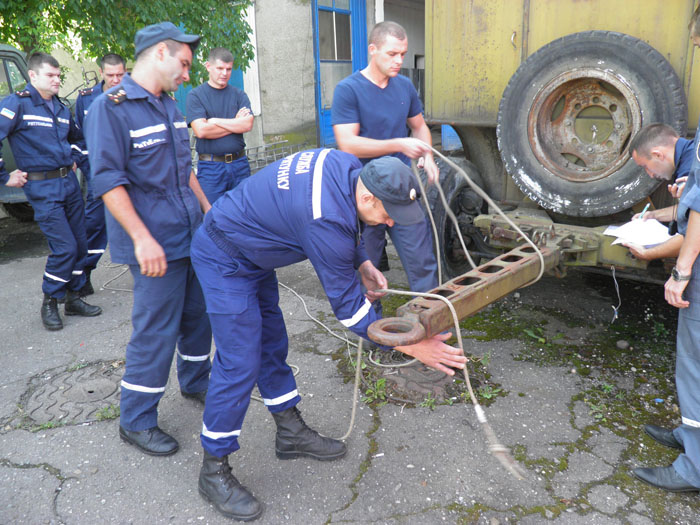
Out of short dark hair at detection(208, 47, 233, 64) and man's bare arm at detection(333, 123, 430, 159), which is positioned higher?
short dark hair at detection(208, 47, 233, 64)

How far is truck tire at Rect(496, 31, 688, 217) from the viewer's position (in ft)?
9.96

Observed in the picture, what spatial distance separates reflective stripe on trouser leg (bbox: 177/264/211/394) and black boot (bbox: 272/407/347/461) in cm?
63

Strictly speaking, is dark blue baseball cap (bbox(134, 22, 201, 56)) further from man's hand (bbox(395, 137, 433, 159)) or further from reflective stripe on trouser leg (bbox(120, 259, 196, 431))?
man's hand (bbox(395, 137, 433, 159))

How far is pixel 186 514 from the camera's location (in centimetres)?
235

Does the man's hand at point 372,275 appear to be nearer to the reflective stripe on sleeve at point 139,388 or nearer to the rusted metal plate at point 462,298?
the rusted metal plate at point 462,298

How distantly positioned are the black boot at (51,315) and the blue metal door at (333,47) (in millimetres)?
6358

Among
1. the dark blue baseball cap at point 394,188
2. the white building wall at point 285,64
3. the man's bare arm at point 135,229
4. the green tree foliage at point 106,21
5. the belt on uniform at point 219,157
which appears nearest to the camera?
the dark blue baseball cap at point 394,188

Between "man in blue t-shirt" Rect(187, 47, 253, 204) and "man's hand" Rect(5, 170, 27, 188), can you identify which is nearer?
"man's hand" Rect(5, 170, 27, 188)

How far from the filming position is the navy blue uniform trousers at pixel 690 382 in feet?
7.52

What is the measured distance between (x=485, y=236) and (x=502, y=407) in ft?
4.30

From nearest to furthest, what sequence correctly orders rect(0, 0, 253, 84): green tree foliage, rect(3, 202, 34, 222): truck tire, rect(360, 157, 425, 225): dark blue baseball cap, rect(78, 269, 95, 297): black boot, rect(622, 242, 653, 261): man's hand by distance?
rect(360, 157, 425, 225): dark blue baseball cap, rect(622, 242, 653, 261): man's hand, rect(78, 269, 95, 297): black boot, rect(0, 0, 253, 84): green tree foliage, rect(3, 202, 34, 222): truck tire

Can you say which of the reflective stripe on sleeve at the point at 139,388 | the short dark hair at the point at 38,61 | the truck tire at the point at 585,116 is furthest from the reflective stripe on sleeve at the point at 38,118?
the truck tire at the point at 585,116

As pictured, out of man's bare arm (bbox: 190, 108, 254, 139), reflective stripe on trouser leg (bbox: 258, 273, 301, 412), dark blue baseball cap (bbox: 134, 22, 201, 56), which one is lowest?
reflective stripe on trouser leg (bbox: 258, 273, 301, 412)

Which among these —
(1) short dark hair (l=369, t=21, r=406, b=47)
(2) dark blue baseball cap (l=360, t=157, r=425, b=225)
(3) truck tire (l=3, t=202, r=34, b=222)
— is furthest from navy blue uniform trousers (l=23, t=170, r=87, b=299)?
(3) truck tire (l=3, t=202, r=34, b=222)
